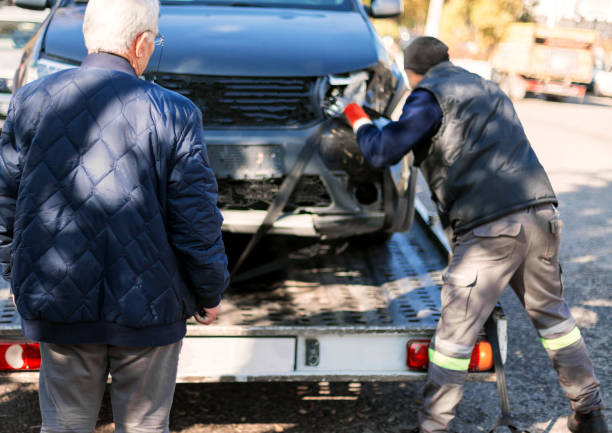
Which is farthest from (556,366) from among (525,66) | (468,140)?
(525,66)

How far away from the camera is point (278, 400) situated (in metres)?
3.87

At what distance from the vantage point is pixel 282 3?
4723mm

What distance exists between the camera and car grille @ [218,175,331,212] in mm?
3707

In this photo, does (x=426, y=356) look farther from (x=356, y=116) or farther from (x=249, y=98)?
(x=249, y=98)

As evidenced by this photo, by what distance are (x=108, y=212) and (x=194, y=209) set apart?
241 mm

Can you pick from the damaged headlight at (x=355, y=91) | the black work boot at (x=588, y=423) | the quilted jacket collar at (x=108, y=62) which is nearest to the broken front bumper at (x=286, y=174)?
the damaged headlight at (x=355, y=91)

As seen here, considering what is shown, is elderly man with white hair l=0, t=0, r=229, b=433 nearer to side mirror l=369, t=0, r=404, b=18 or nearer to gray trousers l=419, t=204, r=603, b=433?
gray trousers l=419, t=204, r=603, b=433

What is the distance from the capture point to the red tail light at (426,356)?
10.7 ft

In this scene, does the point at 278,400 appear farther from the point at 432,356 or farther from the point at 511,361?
the point at 511,361

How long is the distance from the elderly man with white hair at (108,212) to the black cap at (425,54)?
5.12 feet

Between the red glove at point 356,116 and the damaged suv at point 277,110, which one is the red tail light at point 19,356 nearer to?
the damaged suv at point 277,110

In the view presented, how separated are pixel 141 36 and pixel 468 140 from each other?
1582mm

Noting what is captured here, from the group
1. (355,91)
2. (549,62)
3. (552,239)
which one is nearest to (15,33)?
(355,91)

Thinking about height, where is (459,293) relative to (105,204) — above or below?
below
